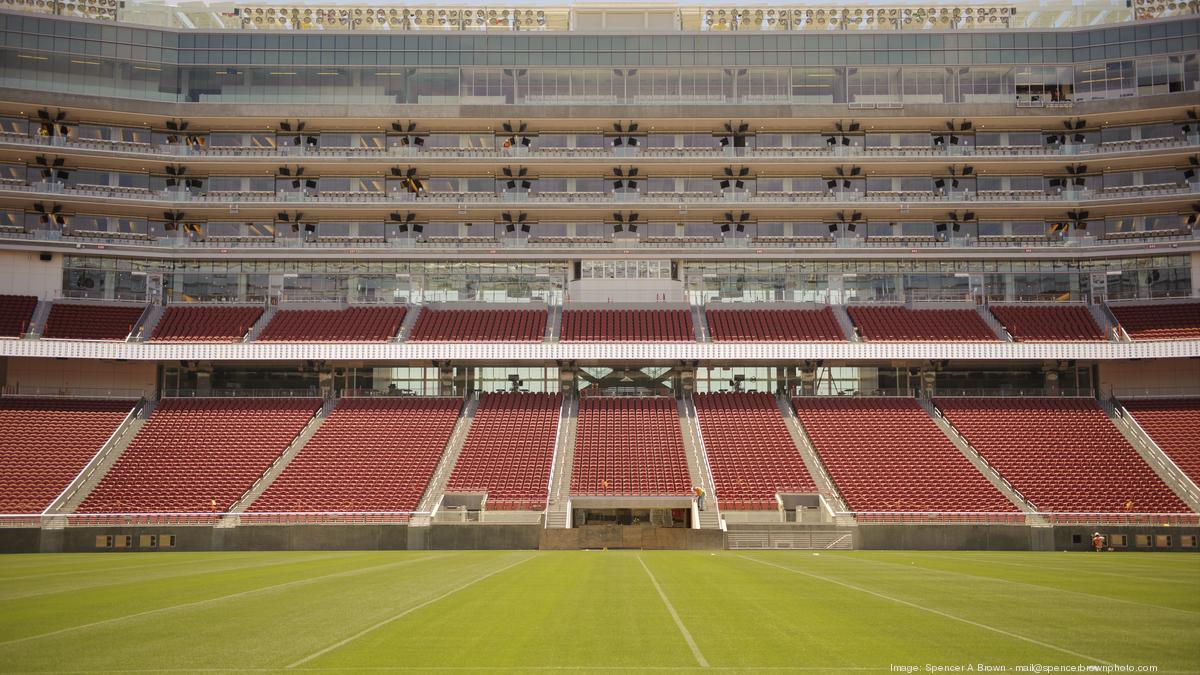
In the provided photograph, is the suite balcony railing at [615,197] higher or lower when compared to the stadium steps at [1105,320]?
higher

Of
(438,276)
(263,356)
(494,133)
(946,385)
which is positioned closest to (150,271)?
(263,356)

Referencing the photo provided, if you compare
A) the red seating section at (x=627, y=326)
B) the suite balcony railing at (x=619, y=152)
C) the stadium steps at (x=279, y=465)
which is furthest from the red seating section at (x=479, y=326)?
the suite balcony railing at (x=619, y=152)

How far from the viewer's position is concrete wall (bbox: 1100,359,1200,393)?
62094 millimetres

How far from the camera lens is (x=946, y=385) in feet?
207

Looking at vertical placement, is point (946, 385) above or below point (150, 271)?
below

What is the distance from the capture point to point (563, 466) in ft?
173

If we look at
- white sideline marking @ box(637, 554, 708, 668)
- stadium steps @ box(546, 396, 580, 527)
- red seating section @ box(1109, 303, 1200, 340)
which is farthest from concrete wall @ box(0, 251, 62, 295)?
red seating section @ box(1109, 303, 1200, 340)

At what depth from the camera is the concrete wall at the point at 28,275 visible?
65.3 m

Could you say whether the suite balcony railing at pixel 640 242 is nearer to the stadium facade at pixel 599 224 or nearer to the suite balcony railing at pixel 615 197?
the stadium facade at pixel 599 224

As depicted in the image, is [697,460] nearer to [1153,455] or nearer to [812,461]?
[812,461]

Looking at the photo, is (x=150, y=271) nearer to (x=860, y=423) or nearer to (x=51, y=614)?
(x=860, y=423)

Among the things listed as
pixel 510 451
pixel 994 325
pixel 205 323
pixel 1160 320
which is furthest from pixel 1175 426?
pixel 205 323

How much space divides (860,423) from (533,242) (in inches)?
1010

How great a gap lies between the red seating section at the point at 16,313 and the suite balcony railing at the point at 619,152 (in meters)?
11.1
